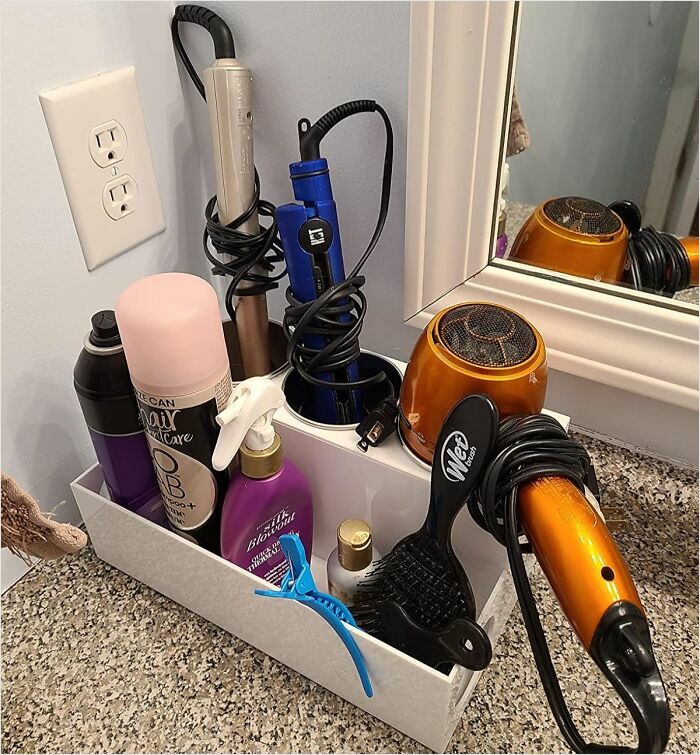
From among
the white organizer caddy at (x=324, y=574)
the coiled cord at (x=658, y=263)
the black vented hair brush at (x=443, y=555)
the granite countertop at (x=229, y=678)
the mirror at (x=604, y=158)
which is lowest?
the granite countertop at (x=229, y=678)

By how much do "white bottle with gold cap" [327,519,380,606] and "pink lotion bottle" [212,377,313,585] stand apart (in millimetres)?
50

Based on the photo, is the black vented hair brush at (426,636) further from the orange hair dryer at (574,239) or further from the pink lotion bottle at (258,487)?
the orange hair dryer at (574,239)

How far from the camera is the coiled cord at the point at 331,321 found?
481 mm

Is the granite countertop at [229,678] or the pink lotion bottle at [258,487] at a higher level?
the pink lotion bottle at [258,487]

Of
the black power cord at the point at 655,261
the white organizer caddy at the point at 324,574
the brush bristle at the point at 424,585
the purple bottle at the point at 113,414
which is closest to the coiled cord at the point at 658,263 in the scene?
the black power cord at the point at 655,261

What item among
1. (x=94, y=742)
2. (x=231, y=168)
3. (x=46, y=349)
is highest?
(x=231, y=168)

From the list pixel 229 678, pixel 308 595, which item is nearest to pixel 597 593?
pixel 308 595

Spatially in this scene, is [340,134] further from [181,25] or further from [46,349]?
[46,349]

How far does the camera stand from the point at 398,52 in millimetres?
476

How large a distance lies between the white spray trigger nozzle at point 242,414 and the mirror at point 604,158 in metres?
0.23

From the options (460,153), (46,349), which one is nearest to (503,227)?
(460,153)

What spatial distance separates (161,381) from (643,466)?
0.39 metres

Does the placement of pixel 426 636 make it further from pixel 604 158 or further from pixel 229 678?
pixel 604 158

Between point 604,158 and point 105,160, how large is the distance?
15.6 inches
